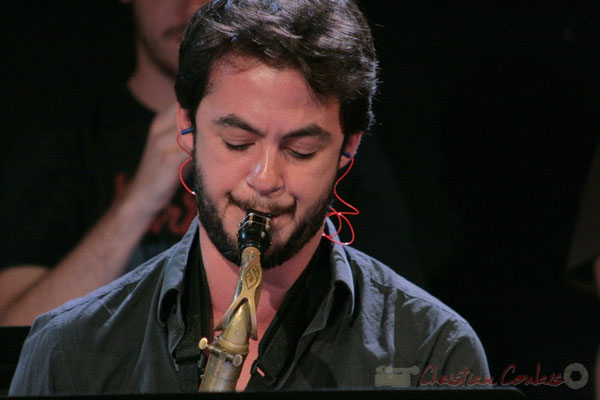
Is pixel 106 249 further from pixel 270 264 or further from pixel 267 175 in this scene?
pixel 267 175

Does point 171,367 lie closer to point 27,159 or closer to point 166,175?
point 166,175

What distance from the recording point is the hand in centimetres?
326

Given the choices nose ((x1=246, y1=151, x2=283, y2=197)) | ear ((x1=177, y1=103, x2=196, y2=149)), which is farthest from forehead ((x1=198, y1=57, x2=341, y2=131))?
ear ((x1=177, y1=103, x2=196, y2=149))

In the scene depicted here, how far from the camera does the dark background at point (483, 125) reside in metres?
3.29

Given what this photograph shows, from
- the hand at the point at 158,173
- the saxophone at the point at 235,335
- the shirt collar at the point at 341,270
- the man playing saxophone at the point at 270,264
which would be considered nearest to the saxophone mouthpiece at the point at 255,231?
the man playing saxophone at the point at 270,264

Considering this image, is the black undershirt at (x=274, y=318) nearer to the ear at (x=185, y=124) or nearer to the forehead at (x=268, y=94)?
the ear at (x=185, y=124)

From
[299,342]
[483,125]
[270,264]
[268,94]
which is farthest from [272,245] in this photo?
[483,125]

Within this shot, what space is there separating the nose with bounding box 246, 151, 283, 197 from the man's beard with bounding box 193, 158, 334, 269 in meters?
0.07

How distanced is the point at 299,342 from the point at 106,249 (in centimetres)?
123

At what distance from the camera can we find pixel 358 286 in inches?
98.7

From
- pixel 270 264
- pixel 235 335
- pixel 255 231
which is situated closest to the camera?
pixel 235 335

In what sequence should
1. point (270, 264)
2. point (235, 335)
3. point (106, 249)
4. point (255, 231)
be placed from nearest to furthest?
point (235, 335) → point (255, 231) → point (270, 264) → point (106, 249)

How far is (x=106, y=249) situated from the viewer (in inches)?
127

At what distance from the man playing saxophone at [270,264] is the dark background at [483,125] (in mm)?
906
